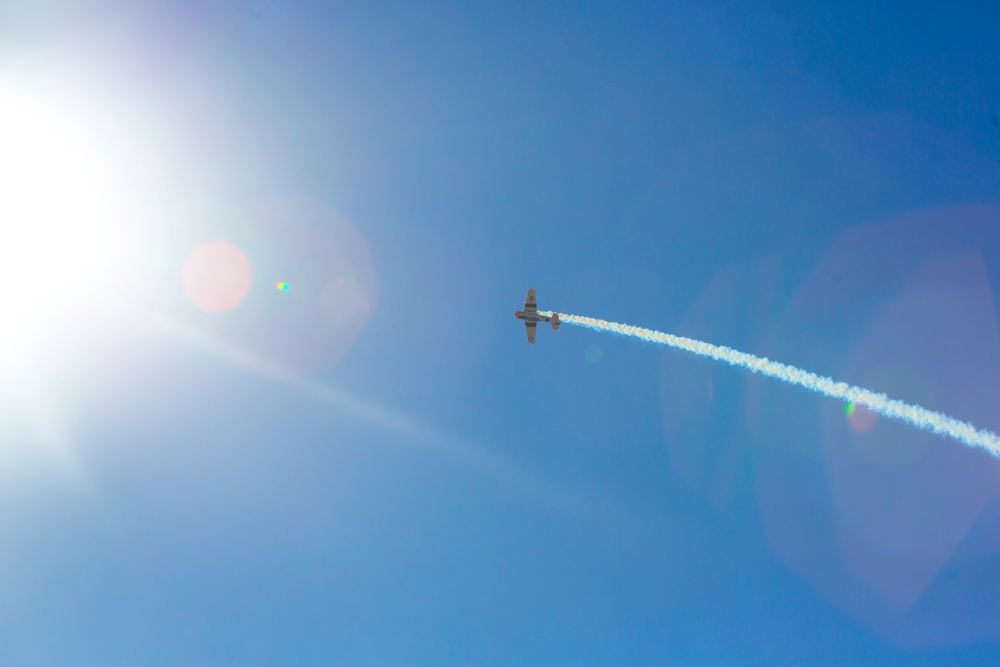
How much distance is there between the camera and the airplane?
77250 millimetres

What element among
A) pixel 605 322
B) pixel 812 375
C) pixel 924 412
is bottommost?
pixel 924 412

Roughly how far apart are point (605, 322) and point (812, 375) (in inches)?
1019

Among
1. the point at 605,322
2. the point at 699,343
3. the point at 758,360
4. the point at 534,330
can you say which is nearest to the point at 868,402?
the point at 758,360

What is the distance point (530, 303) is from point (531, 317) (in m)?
2.19

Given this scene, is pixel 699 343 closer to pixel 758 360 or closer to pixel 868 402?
→ pixel 758 360

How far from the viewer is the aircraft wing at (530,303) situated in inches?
3068

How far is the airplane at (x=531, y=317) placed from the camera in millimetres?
77250

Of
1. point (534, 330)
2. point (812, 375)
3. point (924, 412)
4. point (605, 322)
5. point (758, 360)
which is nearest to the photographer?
point (924, 412)

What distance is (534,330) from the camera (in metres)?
78.2

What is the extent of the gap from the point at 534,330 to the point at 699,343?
23.4 m

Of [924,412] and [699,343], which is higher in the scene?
[699,343]

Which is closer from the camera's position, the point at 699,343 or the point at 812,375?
the point at 812,375

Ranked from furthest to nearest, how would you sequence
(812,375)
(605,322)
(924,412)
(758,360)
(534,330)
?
(534,330)
(605,322)
(758,360)
(812,375)
(924,412)

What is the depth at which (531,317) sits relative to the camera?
255 feet
